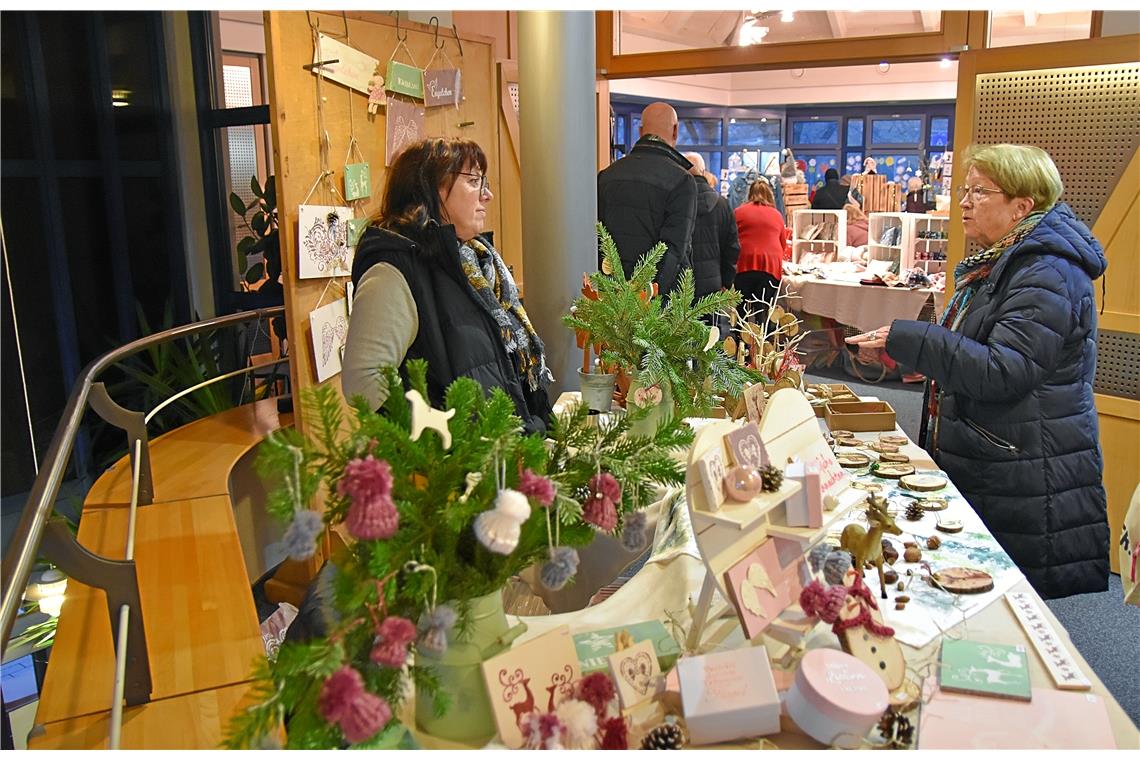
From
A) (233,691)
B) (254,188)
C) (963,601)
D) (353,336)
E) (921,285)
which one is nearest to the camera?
(963,601)

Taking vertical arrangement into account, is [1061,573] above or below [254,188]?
below

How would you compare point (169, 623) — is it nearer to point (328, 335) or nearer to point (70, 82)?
point (328, 335)

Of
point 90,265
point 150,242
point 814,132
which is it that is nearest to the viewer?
point 90,265

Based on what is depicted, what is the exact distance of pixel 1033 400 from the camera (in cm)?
220

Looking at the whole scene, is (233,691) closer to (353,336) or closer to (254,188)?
(353,336)

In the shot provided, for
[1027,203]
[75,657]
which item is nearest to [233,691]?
[75,657]

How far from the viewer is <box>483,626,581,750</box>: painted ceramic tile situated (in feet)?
3.36

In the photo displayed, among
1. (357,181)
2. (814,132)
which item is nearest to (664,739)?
(357,181)

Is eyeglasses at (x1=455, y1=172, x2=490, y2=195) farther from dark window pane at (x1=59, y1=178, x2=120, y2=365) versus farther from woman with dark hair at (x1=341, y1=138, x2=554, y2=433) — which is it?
dark window pane at (x1=59, y1=178, x2=120, y2=365)

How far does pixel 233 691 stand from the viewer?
68.7 inches

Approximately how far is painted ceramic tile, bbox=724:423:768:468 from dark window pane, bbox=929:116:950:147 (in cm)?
1033

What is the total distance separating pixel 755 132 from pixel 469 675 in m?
11.1

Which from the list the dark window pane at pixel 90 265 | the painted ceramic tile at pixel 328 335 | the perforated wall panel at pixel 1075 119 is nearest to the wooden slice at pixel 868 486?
the painted ceramic tile at pixel 328 335

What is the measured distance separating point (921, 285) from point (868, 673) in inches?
221
